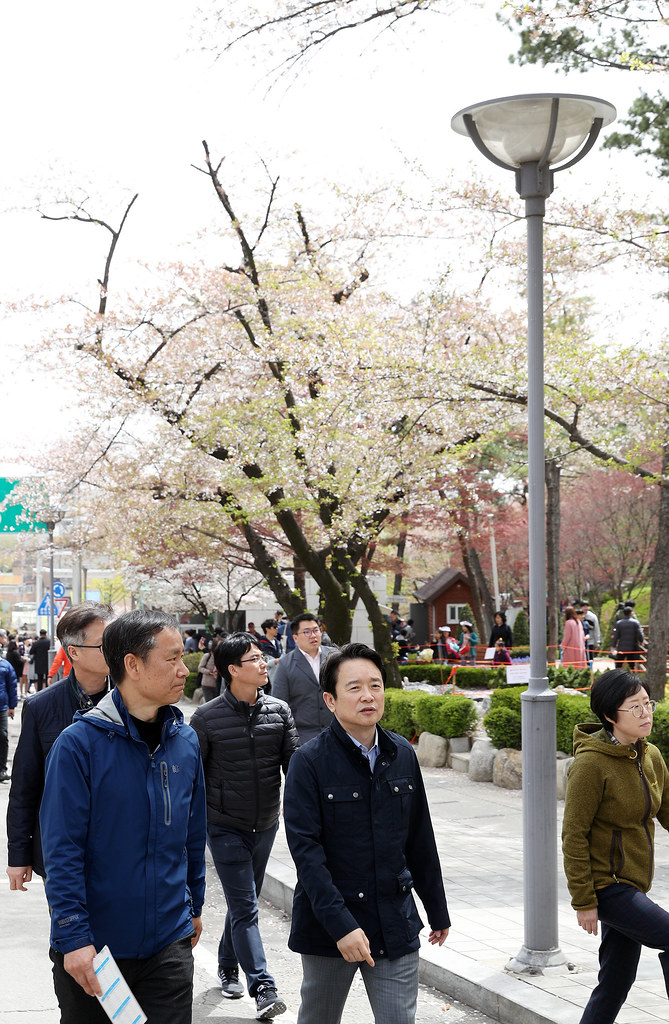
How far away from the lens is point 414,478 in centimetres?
1838

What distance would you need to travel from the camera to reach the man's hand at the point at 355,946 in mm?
3432

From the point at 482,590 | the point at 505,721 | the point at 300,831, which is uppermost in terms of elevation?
the point at 482,590

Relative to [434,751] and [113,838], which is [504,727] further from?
[113,838]

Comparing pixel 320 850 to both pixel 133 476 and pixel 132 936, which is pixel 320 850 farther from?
pixel 133 476

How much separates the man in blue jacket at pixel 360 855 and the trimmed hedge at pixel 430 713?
10.3 meters

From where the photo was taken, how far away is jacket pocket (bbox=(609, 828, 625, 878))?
163 inches

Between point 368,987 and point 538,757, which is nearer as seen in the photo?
point 368,987

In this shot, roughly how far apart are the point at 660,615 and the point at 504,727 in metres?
3.06

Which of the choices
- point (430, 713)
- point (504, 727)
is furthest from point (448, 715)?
point (504, 727)

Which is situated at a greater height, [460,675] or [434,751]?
[460,675]

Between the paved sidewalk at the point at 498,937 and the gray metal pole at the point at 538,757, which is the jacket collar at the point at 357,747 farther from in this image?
the gray metal pole at the point at 538,757

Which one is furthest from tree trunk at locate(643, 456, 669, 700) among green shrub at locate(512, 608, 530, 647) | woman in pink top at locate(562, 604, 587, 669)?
green shrub at locate(512, 608, 530, 647)

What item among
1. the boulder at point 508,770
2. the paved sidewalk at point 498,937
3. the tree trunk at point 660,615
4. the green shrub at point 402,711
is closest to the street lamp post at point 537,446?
the paved sidewalk at point 498,937

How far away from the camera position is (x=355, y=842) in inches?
143
